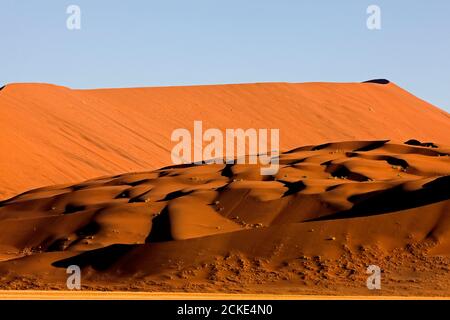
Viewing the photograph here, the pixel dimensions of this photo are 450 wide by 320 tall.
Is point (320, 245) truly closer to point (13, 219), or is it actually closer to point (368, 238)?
point (368, 238)

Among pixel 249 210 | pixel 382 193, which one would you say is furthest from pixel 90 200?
pixel 382 193

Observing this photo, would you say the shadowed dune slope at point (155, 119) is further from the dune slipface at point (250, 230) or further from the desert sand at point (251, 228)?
the dune slipface at point (250, 230)

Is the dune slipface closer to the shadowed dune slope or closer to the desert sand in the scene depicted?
the desert sand

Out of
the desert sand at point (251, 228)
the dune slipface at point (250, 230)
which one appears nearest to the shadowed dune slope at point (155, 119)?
the desert sand at point (251, 228)

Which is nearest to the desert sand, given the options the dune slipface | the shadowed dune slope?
the dune slipface

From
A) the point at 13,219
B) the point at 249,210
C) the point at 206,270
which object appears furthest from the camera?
the point at 13,219

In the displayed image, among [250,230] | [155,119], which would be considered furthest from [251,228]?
[155,119]

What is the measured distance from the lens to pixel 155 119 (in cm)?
6259

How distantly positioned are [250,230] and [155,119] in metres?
45.3

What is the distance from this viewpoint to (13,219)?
80.2 feet

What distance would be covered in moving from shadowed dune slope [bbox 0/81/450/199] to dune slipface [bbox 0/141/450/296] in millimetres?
16070

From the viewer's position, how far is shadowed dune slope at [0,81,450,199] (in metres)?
44.8
